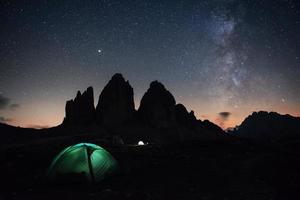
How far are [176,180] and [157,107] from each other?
284 feet

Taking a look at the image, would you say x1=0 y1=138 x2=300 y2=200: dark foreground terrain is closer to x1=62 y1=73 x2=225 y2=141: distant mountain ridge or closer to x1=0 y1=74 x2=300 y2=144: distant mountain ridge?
x1=0 y1=74 x2=300 y2=144: distant mountain ridge

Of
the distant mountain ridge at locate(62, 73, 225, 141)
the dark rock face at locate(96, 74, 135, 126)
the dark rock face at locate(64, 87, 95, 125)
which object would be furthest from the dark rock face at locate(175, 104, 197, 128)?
the dark rock face at locate(64, 87, 95, 125)

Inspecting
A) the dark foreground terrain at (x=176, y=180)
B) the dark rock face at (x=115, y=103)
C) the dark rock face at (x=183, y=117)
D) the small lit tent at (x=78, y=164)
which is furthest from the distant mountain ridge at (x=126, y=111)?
the small lit tent at (x=78, y=164)

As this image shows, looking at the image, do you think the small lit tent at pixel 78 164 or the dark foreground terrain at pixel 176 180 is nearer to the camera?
the dark foreground terrain at pixel 176 180

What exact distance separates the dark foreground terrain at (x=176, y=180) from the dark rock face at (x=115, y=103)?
241ft

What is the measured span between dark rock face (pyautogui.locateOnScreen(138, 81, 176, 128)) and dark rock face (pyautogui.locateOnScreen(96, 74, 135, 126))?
540 centimetres

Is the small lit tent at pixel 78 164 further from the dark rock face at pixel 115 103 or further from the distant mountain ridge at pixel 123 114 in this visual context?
the dark rock face at pixel 115 103

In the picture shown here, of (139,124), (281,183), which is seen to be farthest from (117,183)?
(139,124)

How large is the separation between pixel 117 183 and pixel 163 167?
12.9 feet

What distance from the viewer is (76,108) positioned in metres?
92.9

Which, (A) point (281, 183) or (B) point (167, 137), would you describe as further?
(B) point (167, 137)

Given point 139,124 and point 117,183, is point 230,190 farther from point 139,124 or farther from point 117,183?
point 139,124

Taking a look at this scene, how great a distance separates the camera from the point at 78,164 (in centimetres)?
1233

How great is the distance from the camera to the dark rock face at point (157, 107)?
319 feet
